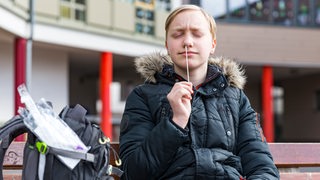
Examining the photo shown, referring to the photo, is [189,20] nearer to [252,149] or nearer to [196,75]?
[196,75]

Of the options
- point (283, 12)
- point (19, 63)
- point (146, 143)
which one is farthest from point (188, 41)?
point (283, 12)

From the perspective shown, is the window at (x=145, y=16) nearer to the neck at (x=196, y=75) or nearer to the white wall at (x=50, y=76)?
the white wall at (x=50, y=76)

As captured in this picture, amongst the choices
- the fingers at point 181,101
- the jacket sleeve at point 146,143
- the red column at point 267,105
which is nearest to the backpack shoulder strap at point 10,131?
the jacket sleeve at point 146,143

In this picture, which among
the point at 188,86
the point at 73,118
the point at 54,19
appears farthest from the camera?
the point at 54,19

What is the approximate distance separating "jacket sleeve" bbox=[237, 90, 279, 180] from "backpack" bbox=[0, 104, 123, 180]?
0.78 metres

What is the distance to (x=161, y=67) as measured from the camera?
3.23m

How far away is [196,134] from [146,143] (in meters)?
0.28

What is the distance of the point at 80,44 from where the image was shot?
17344 millimetres

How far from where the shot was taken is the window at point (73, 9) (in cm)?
1717

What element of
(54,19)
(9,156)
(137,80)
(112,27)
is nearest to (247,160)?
(9,156)

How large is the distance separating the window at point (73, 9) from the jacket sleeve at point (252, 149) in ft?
46.9

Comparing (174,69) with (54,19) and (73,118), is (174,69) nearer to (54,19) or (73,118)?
(73,118)

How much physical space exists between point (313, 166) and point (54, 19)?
13332 mm

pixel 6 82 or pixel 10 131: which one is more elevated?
pixel 6 82
